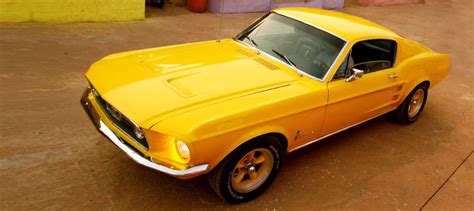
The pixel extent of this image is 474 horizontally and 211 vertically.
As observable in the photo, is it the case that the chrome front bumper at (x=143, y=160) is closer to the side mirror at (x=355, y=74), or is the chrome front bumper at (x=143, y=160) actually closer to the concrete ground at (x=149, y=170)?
the concrete ground at (x=149, y=170)

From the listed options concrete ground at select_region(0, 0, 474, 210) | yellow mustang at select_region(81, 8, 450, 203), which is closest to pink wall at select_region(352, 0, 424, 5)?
concrete ground at select_region(0, 0, 474, 210)

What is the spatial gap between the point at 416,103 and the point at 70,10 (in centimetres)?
644

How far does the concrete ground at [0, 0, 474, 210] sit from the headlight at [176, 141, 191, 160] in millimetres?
673

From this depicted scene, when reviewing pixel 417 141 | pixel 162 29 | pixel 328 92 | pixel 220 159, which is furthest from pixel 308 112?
pixel 162 29

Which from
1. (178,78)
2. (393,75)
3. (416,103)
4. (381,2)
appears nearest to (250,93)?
(178,78)

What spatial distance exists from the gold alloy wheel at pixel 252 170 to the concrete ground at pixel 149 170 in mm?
163

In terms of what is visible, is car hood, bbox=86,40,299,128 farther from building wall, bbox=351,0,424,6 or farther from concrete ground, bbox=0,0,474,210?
building wall, bbox=351,0,424,6

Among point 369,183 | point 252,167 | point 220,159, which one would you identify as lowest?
point 369,183

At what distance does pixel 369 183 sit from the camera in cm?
414

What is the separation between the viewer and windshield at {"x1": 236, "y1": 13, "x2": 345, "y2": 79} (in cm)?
411

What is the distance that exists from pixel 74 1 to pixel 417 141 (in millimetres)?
6587

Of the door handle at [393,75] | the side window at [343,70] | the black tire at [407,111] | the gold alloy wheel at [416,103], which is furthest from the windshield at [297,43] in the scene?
the gold alloy wheel at [416,103]

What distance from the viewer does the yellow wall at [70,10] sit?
742 centimetres

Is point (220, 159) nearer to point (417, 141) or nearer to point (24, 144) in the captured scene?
point (24, 144)
